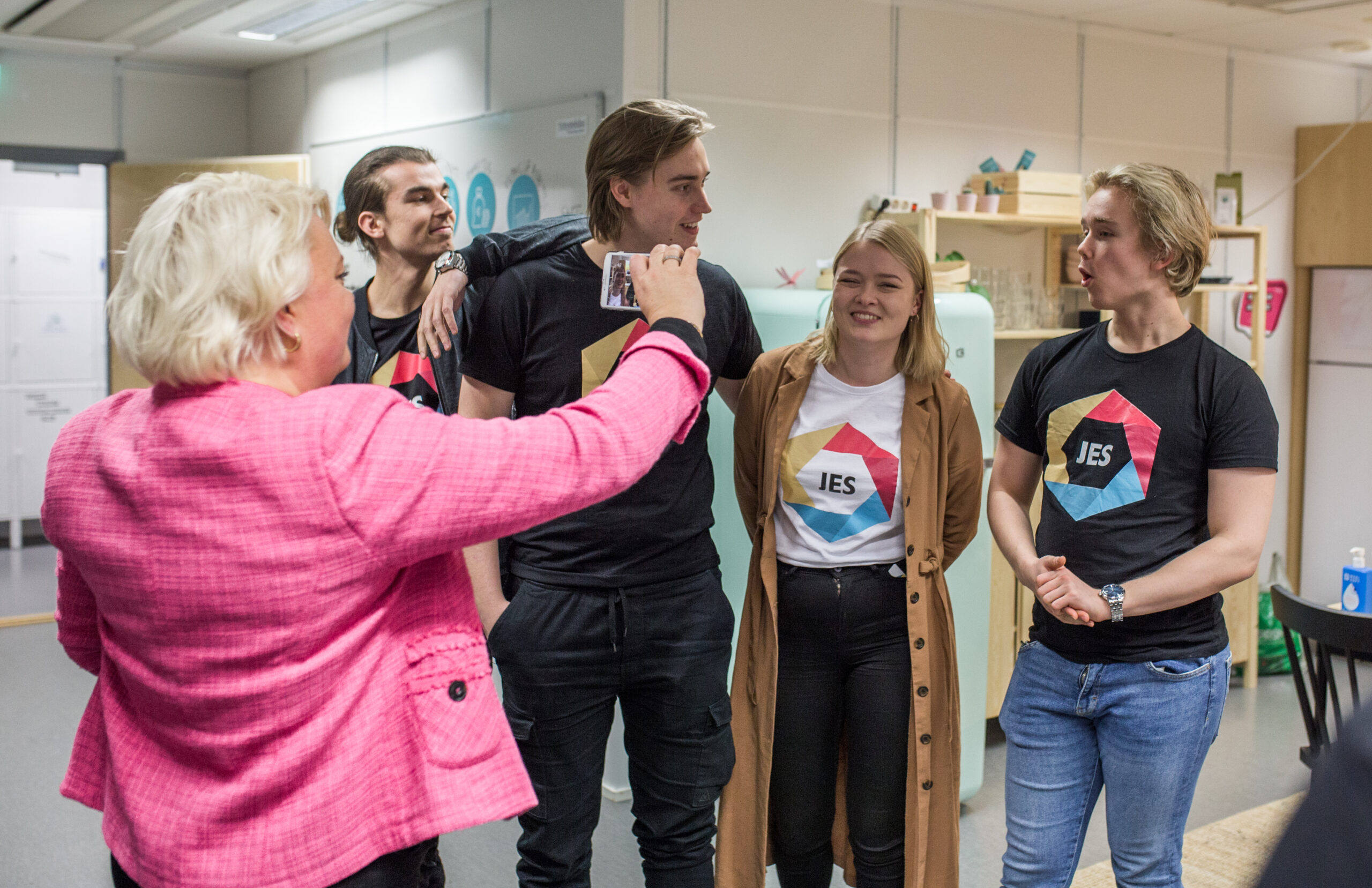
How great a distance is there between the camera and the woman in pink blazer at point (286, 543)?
1.02m

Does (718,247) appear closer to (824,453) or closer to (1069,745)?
(824,453)

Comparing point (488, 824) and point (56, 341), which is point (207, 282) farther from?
point (56, 341)

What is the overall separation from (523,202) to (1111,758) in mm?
2751

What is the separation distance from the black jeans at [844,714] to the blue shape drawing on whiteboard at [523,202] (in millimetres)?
2135

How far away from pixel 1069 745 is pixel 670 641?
0.69m

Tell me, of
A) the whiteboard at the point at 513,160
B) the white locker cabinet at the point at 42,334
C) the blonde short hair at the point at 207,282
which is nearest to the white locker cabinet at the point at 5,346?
the white locker cabinet at the point at 42,334

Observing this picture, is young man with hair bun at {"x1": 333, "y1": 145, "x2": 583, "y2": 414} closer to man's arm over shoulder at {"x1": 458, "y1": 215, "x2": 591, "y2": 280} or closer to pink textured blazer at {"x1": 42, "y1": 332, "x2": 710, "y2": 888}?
man's arm over shoulder at {"x1": 458, "y1": 215, "x2": 591, "y2": 280}

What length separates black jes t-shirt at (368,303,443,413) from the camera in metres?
2.24

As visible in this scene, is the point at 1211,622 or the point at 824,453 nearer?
the point at 1211,622

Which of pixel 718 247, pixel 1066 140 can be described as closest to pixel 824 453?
pixel 718 247

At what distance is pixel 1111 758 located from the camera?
73.8 inches

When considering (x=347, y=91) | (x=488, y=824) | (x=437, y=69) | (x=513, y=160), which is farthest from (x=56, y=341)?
(x=488, y=824)

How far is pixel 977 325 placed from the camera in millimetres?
3332

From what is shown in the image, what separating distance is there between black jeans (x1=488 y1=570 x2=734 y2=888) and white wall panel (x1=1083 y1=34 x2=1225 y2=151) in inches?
143
